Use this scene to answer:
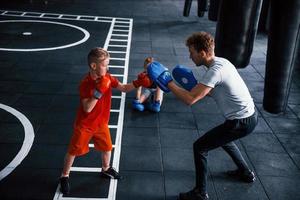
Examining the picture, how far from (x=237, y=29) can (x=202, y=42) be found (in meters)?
1.42

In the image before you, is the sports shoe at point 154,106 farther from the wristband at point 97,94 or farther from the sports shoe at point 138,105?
the wristband at point 97,94

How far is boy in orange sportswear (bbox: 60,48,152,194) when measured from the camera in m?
3.84

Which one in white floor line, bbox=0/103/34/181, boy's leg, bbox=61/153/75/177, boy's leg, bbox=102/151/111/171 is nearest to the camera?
boy's leg, bbox=61/153/75/177

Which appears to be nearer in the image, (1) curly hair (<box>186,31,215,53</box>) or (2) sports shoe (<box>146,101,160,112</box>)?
(1) curly hair (<box>186,31,215,53</box>)

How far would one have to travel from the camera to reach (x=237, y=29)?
4.90 m

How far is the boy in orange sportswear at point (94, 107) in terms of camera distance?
384 centimetres

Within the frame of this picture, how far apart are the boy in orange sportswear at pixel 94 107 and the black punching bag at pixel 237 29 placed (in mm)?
1537

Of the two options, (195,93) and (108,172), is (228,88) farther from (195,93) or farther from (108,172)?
(108,172)

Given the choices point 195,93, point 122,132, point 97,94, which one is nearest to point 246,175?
point 195,93

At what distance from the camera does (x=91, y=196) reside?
4375 millimetres

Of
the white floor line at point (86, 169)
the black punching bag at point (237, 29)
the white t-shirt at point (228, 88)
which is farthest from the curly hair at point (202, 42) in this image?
the white floor line at point (86, 169)

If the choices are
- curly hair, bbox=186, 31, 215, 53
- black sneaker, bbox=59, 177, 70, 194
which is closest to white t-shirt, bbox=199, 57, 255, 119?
curly hair, bbox=186, 31, 215, 53

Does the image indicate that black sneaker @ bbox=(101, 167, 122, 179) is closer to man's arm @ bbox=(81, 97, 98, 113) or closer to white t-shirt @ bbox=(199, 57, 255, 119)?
man's arm @ bbox=(81, 97, 98, 113)

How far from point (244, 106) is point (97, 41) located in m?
7.93
